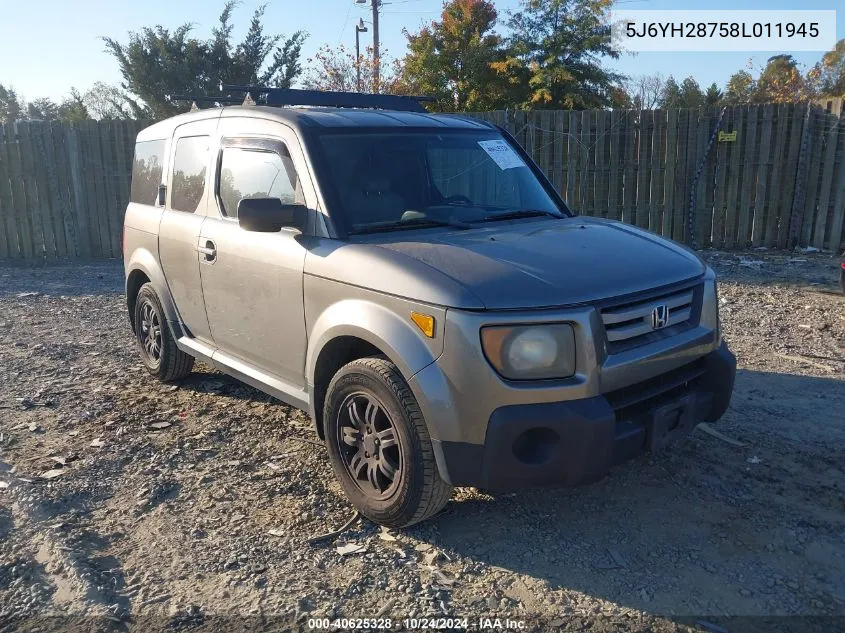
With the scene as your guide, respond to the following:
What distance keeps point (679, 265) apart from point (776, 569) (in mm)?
1492

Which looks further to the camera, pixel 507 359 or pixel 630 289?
pixel 630 289

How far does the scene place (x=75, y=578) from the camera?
10.6ft

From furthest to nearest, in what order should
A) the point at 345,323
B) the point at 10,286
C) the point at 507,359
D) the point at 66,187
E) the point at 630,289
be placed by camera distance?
the point at 66,187, the point at 10,286, the point at 345,323, the point at 630,289, the point at 507,359

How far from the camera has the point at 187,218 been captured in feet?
16.5

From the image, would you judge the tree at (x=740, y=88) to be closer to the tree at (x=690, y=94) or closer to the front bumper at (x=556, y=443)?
the tree at (x=690, y=94)

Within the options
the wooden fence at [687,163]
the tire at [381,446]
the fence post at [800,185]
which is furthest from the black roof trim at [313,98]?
the fence post at [800,185]

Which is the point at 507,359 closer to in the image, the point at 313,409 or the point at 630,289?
the point at 630,289

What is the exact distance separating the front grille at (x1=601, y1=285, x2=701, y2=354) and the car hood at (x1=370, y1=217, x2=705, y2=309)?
3.0 inches

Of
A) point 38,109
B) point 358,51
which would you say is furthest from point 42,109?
point 358,51

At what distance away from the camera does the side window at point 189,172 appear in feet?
16.2

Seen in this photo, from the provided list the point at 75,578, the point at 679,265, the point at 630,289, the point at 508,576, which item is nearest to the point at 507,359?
the point at 630,289

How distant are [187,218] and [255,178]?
89cm

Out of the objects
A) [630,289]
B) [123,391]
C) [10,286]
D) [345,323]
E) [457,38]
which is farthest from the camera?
[457,38]

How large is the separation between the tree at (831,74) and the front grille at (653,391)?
34529 millimetres
